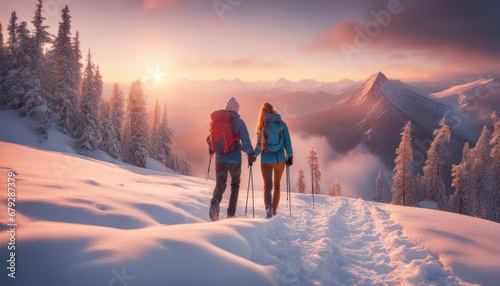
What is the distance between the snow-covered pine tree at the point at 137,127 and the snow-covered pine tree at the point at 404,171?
36016mm

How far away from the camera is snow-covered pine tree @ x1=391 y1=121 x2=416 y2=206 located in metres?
27.5

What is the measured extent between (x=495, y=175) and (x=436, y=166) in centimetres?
725

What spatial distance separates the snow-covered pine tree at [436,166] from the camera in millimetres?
29672

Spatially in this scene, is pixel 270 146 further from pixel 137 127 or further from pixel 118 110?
pixel 118 110

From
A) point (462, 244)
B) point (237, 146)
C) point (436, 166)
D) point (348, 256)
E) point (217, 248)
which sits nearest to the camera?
point (217, 248)

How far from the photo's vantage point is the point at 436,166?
30641 millimetres

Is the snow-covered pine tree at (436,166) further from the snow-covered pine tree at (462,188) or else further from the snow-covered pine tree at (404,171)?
the snow-covered pine tree at (404,171)

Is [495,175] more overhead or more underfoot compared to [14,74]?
more underfoot

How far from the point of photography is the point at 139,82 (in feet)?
115

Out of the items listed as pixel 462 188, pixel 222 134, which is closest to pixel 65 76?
pixel 222 134

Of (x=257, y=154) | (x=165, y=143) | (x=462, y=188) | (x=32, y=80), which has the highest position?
(x=32, y=80)

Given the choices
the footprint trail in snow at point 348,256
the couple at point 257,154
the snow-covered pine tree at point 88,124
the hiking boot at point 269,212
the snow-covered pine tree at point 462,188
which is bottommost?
the snow-covered pine tree at point 462,188

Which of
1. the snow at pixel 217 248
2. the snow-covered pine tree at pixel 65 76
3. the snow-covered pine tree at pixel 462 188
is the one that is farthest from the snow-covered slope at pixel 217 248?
the snow-covered pine tree at pixel 462 188

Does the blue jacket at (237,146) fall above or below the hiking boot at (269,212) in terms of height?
above
